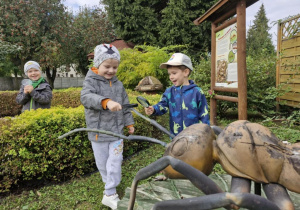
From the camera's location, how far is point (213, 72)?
528cm

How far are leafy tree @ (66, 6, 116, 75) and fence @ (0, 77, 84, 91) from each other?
6984 millimetres

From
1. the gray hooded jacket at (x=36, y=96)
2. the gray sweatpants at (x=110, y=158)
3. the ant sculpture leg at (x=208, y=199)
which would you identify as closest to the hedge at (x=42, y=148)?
the gray hooded jacket at (x=36, y=96)

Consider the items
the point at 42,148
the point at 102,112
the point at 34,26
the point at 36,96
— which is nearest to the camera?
the point at 102,112

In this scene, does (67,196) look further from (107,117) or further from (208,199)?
(208,199)

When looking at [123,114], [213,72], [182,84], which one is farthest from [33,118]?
[213,72]

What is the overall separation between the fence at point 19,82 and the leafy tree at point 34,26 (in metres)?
4.18

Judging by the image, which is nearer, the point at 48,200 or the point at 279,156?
the point at 279,156

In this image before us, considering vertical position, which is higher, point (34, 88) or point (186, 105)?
point (34, 88)

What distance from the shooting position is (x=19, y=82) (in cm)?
2395

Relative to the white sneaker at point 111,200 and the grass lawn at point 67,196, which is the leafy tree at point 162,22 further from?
the white sneaker at point 111,200

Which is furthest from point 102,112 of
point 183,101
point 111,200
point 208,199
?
point 208,199

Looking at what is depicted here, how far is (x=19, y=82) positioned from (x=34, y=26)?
9471mm

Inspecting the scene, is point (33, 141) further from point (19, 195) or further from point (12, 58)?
point (12, 58)

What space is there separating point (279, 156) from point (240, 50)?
360cm
